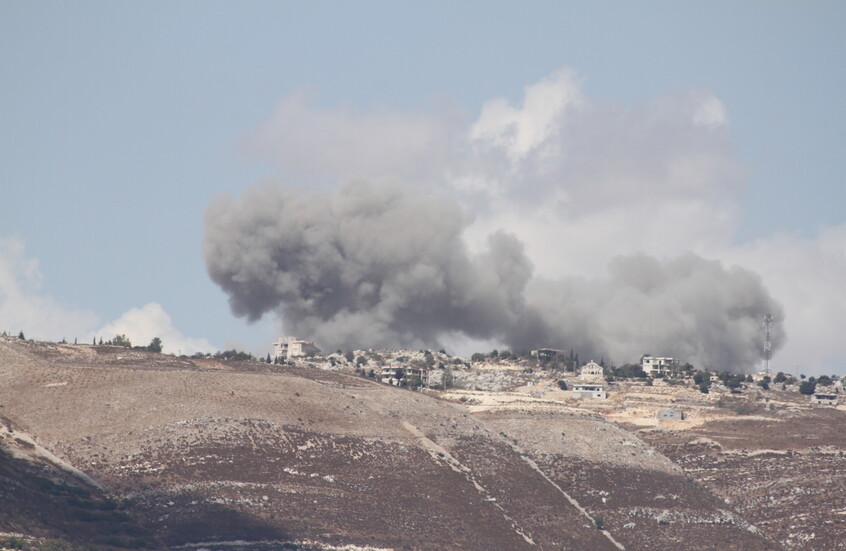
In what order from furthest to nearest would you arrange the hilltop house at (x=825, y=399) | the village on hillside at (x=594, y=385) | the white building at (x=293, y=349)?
the white building at (x=293, y=349) → the hilltop house at (x=825, y=399) → the village on hillside at (x=594, y=385)

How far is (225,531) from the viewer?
92.7 meters

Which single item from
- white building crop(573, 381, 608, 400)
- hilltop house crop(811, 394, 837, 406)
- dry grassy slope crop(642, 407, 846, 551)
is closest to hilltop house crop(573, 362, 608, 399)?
white building crop(573, 381, 608, 400)

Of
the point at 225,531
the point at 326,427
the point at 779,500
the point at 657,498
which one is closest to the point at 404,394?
the point at 326,427

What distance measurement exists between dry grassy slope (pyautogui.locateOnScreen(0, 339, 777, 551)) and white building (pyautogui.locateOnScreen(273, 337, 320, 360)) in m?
54.2

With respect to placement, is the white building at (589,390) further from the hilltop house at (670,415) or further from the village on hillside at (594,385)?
the hilltop house at (670,415)

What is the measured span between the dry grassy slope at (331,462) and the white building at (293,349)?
54.2 meters

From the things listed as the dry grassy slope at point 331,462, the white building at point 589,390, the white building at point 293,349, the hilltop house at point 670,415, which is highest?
the white building at point 293,349

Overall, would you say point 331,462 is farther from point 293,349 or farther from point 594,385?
point 293,349

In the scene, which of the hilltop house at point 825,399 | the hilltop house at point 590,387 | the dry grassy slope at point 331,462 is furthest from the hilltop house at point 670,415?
the hilltop house at point 825,399

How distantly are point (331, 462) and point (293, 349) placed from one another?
8591cm

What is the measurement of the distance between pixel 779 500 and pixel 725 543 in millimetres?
12081

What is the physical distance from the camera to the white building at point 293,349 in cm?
19488

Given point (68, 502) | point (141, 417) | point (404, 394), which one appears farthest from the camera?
point (404, 394)

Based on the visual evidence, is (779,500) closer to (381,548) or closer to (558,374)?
(381,548)
